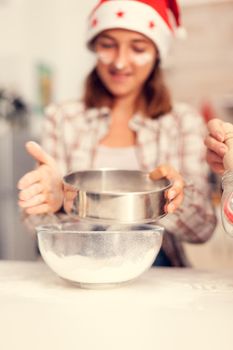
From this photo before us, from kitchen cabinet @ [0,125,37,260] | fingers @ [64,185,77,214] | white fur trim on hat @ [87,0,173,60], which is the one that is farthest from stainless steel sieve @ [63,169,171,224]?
kitchen cabinet @ [0,125,37,260]

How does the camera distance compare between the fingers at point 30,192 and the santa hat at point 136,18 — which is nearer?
the fingers at point 30,192

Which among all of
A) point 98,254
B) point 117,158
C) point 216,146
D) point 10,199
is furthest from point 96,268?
point 10,199

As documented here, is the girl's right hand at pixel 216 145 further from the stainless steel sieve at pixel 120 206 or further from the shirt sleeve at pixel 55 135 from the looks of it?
the shirt sleeve at pixel 55 135

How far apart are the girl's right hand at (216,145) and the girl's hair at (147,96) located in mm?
504

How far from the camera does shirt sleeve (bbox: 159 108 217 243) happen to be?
40.6 inches

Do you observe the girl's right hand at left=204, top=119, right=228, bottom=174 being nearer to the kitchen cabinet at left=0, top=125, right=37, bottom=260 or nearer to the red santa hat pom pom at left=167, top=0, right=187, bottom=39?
the red santa hat pom pom at left=167, top=0, right=187, bottom=39

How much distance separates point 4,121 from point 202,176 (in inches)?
69.6

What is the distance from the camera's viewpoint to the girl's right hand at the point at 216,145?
2.75ft

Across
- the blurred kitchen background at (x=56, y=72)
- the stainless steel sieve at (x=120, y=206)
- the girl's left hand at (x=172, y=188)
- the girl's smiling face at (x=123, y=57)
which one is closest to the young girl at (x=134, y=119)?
the girl's smiling face at (x=123, y=57)

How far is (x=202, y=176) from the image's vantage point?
4.21 feet

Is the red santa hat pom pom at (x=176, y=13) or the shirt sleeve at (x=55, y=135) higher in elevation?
the red santa hat pom pom at (x=176, y=13)

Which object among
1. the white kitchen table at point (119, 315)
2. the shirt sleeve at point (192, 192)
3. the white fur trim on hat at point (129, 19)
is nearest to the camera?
the white kitchen table at point (119, 315)

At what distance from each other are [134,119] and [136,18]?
0.27m

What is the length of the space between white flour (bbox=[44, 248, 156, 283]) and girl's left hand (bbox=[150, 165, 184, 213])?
3.5 inches
